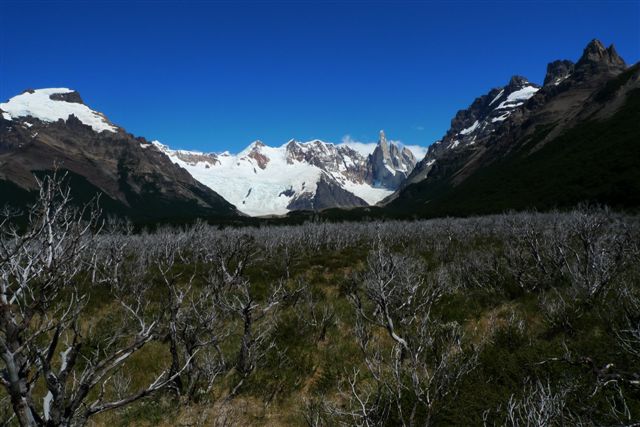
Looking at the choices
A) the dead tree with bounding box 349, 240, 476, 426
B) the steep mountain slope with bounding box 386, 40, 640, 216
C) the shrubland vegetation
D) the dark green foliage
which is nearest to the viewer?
the shrubland vegetation

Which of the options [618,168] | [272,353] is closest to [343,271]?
[272,353]

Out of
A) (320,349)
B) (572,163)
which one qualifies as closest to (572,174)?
(572,163)

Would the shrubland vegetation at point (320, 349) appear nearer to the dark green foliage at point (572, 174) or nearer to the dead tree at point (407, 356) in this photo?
the dead tree at point (407, 356)

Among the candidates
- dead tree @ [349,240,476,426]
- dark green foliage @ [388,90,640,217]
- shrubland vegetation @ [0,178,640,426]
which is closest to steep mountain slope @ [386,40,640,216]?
dark green foliage @ [388,90,640,217]

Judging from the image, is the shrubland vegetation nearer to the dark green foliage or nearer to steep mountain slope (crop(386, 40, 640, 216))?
the dark green foliage

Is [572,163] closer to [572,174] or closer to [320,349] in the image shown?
[572,174]

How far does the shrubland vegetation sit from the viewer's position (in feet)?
14.4

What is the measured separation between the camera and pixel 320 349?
14641 millimetres

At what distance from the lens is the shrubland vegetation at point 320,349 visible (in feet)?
14.4

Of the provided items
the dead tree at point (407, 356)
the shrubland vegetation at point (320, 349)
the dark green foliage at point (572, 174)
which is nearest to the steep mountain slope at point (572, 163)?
the dark green foliage at point (572, 174)

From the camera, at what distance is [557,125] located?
15638cm

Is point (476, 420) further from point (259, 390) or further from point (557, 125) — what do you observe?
point (557, 125)

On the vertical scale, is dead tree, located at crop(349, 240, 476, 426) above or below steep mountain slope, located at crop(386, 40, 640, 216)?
below

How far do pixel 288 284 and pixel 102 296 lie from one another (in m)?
10.2
